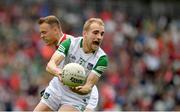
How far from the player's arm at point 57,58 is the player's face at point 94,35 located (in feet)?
0.98

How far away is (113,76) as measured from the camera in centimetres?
1902

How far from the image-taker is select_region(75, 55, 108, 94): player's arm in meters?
10.0

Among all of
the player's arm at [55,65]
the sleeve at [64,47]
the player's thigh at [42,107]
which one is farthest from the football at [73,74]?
the player's thigh at [42,107]

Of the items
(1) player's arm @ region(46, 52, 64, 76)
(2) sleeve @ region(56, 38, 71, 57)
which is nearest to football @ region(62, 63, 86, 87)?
(1) player's arm @ region(46, 52, 64, 76)

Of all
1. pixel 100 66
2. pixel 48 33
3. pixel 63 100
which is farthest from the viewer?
pixel 48 33

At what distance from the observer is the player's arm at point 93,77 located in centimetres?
1002

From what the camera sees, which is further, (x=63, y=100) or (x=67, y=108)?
(x=63, y=100)

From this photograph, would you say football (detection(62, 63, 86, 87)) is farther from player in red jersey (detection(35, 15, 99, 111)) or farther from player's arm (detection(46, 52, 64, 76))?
player in red jersey (detection(35, 15, 99, 111))

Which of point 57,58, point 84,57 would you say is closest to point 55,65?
point 57,58

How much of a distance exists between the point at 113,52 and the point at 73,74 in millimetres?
10803

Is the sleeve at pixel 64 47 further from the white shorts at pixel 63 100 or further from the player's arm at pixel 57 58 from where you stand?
the white shorts at pixel 63 100

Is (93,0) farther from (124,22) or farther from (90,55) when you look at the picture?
(90,55)

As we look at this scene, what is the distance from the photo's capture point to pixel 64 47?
1016 centimetres

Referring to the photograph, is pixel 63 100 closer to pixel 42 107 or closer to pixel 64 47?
pixel 42 107
